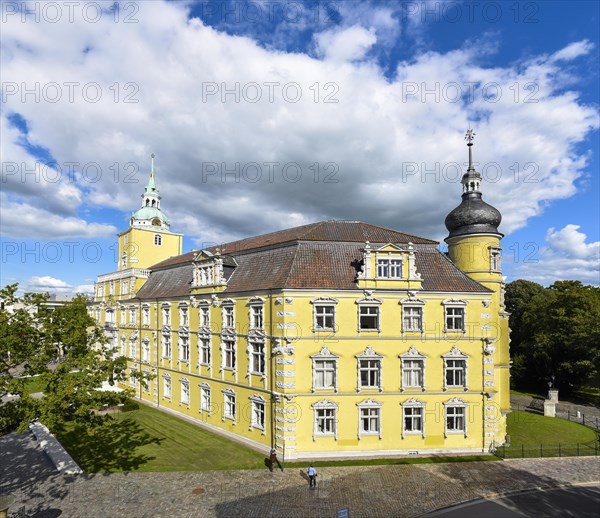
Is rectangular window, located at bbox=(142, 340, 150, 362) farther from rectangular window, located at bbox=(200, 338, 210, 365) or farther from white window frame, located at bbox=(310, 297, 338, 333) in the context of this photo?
white window frame, located at bbox=(310, 297, 338, 333)

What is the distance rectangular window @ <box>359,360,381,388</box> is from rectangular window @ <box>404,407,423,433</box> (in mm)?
3043

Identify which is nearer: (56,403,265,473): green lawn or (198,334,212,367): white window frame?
(56,403,265,473): green lawn

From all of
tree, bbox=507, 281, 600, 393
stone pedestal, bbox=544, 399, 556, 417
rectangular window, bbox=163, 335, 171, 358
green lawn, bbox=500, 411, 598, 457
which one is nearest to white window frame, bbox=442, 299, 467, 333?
green lawn, bbox=500, 411, 598, 457

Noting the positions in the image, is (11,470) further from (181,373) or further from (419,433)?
(419,433)

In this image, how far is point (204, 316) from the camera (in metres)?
36.9

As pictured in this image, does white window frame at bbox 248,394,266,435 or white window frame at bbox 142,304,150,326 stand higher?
white window frame at bbox 142,304,150,326

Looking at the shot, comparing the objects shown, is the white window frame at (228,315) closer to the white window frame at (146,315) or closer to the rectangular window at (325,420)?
the rectangular window at (325,420)

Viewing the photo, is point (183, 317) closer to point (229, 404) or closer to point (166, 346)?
point (166, 346)

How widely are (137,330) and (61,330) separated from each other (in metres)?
28.1

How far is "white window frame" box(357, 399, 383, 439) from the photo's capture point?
94.8 feet

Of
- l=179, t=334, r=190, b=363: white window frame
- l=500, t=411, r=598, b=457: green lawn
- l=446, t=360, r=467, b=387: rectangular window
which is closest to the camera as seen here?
l=446, t=360, r=467, b=387: rectangular window

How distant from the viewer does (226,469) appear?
2686 centimetres

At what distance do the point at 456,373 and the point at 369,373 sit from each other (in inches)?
262

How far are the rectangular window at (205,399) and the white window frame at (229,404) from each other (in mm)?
2760
